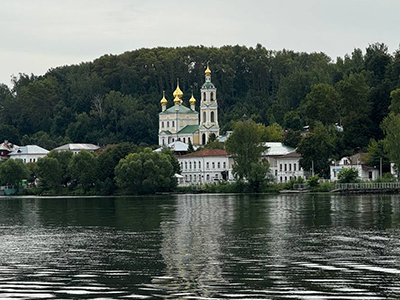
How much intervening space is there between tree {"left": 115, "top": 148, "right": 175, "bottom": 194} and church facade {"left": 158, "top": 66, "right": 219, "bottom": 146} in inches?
2007

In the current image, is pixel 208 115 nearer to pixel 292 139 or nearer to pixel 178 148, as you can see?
pixel 178 148

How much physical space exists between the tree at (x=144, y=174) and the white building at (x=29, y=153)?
58782 mm

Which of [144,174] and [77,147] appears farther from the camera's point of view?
[77,147]

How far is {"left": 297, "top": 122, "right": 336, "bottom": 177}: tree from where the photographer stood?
106438mm

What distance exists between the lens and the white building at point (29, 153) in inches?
6649

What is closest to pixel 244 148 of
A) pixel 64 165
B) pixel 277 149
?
pixel 277 149

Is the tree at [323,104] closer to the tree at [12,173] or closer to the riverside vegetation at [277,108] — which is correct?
the riverside vegetation at [277,108]

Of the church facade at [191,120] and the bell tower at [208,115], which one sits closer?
the bell tower at [208,115]

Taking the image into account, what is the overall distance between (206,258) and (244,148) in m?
71.0

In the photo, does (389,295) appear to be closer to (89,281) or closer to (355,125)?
(89,281)

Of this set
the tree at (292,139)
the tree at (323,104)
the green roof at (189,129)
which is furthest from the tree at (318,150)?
the green roof at (189,129)

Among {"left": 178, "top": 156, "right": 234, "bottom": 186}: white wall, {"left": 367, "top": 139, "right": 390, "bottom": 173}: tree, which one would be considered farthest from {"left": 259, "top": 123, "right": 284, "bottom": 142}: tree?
{"left": 367, "top": 139, "right": 390, "bottom": 173}: tree

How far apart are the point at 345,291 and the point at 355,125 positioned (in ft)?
296

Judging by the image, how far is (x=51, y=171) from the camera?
126188 mm
